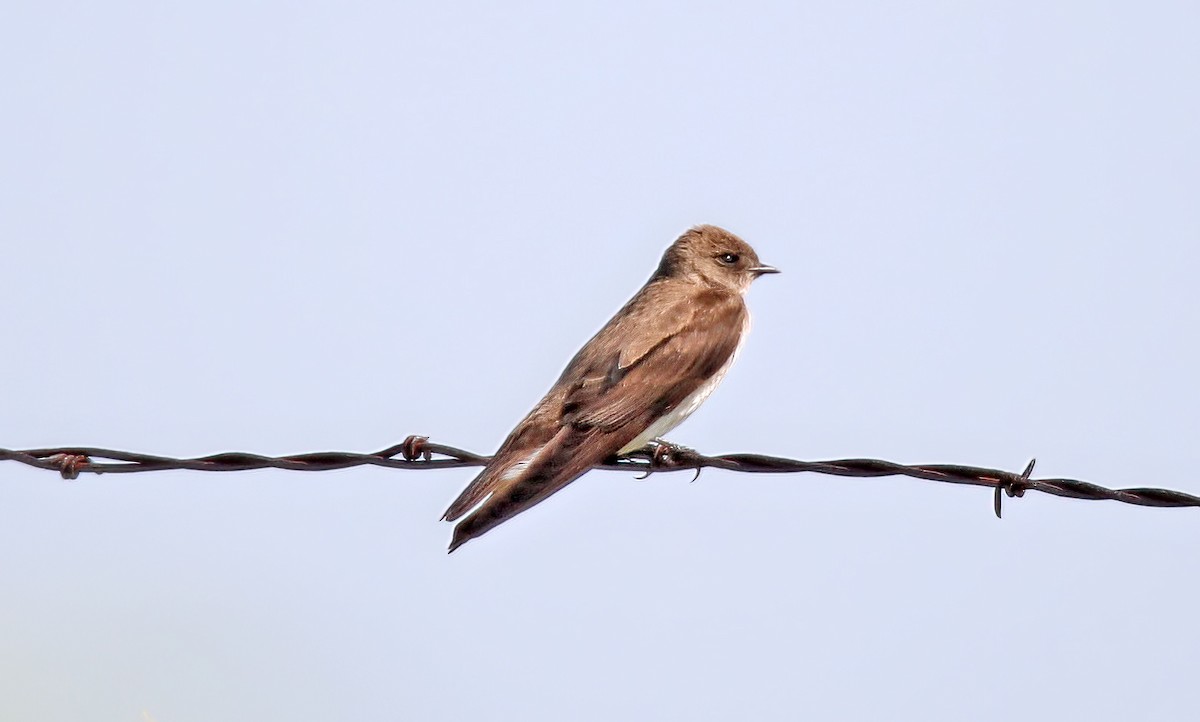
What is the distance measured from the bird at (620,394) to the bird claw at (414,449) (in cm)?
72

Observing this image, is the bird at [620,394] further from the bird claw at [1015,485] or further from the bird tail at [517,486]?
the bird claw at [1015,485]

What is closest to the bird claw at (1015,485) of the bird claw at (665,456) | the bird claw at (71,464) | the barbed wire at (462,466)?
the barbed wire at (462,466)

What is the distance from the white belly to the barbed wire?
78.9 inches

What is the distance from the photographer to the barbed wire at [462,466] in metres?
5.55

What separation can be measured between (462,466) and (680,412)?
8.60 feet

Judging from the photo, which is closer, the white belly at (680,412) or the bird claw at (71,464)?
the bird claw at (71,464)

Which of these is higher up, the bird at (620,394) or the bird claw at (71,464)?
the bird at (620,394)

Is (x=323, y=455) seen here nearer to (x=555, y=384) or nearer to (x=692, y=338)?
(x=555, y=384)

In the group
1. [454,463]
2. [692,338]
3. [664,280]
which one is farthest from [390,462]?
[664,280]

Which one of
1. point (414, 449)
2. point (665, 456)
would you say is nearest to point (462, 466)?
point (414, 449)

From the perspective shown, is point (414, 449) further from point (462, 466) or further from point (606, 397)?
point (606, 397)

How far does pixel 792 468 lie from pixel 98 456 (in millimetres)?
2575

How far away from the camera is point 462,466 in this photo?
5.94 m

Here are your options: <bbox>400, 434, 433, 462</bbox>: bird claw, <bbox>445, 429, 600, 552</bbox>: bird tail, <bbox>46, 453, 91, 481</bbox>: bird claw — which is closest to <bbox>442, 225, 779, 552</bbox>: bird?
<bbox>445, 429, 600, 552</bbox>: bird tail
